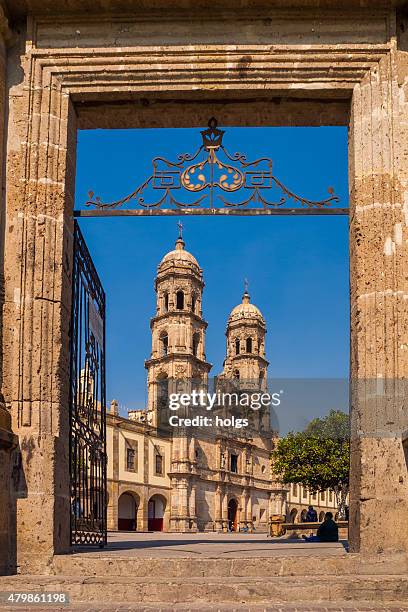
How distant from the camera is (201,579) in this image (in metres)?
6.48

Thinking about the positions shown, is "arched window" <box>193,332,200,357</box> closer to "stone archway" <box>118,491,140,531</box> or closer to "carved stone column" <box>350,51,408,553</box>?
"stone archway" <box>118,491,140,531</box>

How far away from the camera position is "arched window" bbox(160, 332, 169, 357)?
57550mm

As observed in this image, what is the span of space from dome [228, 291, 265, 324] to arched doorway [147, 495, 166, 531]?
64.3ft

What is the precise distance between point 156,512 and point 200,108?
155 feet

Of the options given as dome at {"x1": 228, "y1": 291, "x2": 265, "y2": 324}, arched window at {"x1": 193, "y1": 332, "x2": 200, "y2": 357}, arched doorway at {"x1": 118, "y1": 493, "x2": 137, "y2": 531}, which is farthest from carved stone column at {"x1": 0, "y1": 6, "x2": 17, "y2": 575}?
dome at {"x1": 228, "y1": 291, "x2": 265, "y2": 324}

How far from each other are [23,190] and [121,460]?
4067cm

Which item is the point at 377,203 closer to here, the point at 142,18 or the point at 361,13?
the point at 361,13

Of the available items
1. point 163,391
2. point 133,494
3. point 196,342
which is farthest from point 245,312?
point 133,494

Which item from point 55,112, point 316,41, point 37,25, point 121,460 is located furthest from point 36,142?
point 121,460

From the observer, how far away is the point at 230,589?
6.27 meters

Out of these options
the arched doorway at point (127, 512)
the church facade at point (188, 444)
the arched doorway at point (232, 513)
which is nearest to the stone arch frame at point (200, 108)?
the church facade at point (188, 444)

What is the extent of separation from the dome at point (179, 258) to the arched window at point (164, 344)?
4970 mm

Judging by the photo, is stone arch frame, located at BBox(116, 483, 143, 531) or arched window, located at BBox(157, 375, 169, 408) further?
arched window, located at BBox(157, 375, 169, 408)

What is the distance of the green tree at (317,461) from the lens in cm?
3569
